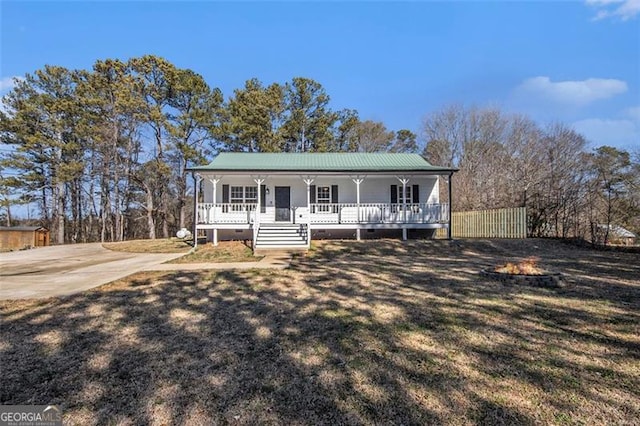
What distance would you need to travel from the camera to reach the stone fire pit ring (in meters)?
6.43

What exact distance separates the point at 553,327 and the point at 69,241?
37.7 m

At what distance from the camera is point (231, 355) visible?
360 cm

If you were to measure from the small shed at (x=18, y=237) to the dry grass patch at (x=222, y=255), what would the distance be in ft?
46.9

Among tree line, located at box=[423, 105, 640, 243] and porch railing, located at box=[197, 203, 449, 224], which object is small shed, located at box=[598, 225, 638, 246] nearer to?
tree line, located at box=[423, 105, 640, 243]

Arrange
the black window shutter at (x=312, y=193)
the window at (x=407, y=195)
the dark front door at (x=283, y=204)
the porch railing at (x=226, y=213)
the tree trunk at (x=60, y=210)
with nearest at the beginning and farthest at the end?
the porch railing at (x=226, y=213), the dark front door at (x=283, y=204), the black window shutter at (x=312, y=193), the window at (x=407, y=195), the tree trunk at (x=60, y=210)

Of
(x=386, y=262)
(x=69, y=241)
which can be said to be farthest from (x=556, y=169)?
(x=69, y=241)

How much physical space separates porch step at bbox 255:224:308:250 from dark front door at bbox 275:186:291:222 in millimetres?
1974

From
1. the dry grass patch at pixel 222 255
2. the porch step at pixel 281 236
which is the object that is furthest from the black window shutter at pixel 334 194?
the dry grass patch at pixel 222 255

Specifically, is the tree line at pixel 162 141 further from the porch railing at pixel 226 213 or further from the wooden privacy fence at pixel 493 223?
the porch railing at pixel 226 213

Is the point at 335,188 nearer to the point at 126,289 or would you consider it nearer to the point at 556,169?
the point at 126,289

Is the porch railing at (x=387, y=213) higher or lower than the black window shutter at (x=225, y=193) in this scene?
lower

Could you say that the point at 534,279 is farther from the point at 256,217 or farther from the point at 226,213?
the point at 226,213

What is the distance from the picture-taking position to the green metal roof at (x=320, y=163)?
643 inches

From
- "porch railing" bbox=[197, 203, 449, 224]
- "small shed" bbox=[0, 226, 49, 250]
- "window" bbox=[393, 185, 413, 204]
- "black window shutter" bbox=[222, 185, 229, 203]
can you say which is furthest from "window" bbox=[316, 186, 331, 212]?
"small shed" bbox=[0, 226, 49, 250]
